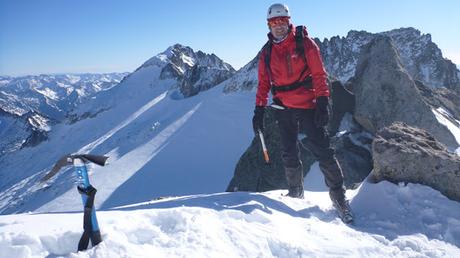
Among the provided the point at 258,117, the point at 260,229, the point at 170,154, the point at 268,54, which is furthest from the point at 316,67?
the point at 170,154

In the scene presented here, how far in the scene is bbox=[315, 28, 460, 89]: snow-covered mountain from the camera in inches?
2854

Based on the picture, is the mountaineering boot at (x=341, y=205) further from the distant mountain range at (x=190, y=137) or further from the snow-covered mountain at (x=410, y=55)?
the snow-covered mountain at (x=410, y=55)

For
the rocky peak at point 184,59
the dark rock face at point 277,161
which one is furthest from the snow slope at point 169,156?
the rocky peak at point 184,59

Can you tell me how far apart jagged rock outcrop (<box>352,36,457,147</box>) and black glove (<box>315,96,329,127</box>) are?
13.2m

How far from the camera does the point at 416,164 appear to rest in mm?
7746

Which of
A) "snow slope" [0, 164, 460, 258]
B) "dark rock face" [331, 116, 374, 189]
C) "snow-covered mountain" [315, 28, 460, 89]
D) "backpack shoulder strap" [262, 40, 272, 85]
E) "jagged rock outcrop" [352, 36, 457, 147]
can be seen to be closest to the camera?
"snow slope" [0, 164, 460, 258]

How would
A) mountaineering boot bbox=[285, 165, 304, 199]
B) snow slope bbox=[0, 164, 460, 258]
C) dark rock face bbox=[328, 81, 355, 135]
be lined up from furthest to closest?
dark rock face bbox=[328, 81, 355, 135] → mountaineering boot bbox=[285, 165, 304, 199] → snow slope bbox=[0, 164, 460, 258]

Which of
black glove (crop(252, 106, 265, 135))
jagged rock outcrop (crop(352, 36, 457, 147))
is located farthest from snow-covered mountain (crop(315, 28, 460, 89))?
black glove (crop(252, 106, 265, 135))

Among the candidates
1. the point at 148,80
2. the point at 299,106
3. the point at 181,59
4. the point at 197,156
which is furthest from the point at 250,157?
the point at 181,59

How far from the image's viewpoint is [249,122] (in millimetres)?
35438

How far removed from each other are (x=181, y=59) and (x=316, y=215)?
131 metres

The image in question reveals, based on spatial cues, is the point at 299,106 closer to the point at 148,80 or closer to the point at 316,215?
the point at 316,215

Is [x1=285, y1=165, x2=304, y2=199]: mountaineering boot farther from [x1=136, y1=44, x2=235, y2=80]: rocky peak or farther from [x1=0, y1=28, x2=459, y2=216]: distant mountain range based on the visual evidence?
[x1=136, y1=44, x2=235, y2=80]: rocky peak

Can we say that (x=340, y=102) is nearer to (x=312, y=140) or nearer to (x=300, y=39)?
(x=312, y=140)
